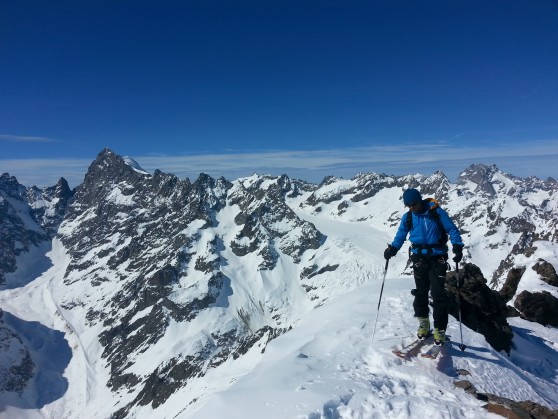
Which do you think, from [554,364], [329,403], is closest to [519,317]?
[554,364]

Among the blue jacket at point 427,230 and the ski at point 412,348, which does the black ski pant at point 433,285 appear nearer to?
the blue jacket at point 427,230

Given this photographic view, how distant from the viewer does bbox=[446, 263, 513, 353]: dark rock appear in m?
19.1

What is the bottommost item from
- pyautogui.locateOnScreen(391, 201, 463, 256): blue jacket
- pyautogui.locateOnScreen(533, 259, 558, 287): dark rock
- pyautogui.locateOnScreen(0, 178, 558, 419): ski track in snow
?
pyautogui.locateOnScreen(533, 259, 558, 287): dark rock

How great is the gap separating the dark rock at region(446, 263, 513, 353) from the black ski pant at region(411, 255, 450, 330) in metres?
7.19

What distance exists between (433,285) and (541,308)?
20.4 metres

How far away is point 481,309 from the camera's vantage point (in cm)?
2052

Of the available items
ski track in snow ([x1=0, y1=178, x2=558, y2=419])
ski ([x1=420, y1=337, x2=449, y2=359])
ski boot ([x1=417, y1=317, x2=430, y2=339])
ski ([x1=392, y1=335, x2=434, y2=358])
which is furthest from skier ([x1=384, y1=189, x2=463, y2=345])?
ski track in snow ([x1=0, y1=178, x2=558, y2=419])

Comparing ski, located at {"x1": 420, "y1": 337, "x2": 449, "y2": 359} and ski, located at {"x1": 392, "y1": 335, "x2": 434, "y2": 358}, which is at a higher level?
ski, located at {"x1": 420, "y1": 337, "x2": 449, "y2": 359}

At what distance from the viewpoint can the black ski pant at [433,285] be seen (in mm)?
12102

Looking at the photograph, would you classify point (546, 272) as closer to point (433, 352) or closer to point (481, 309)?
point (481, 309)

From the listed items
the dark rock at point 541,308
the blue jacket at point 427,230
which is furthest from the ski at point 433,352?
the dark rock at point 541,308

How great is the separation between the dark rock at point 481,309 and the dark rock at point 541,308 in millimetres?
7307

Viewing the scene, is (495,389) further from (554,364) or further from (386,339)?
(554,364)

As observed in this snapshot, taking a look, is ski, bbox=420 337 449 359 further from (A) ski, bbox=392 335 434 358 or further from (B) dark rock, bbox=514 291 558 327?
(B) dark rock, bbox=514 291 558 327
